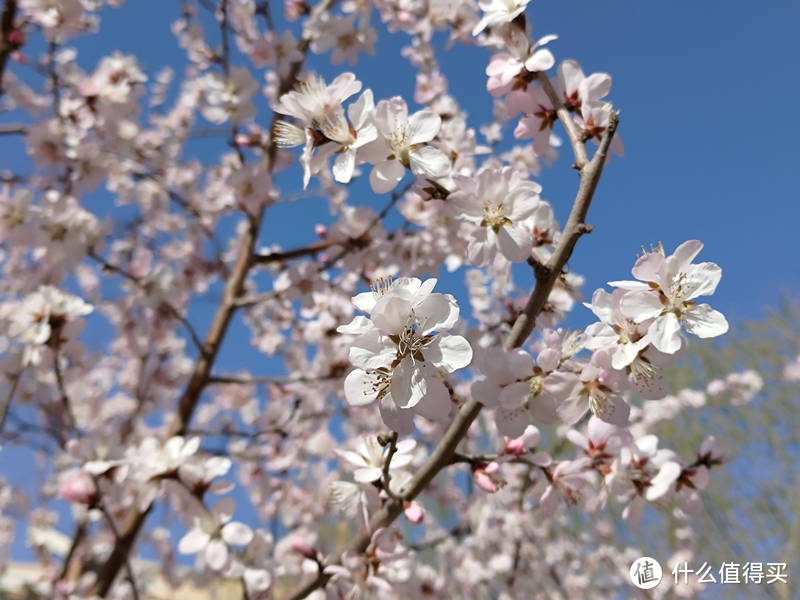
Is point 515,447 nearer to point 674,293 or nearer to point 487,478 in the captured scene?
point 487,478

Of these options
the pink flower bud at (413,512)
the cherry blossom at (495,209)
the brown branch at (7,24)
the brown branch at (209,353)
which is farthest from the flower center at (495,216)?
the brown branch at (7,24)

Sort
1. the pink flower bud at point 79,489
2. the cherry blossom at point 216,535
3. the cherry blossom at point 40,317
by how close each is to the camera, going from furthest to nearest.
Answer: the cherry blossom at point 40,317 → the pink flower bud at point 79,489 → the cherry blossom at point 216,535

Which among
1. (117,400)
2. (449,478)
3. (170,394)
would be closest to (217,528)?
(170,394)

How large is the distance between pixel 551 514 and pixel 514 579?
281 centimetres

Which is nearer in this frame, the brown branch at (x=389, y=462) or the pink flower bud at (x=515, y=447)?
the brown branch at (x=389, y=462)

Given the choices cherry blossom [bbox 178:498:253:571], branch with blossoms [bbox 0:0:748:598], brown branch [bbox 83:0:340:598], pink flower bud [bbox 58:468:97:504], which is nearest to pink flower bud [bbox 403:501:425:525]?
branch with blossoms [bbox 0:0:748:598]

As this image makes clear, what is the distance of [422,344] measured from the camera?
82 centimetres

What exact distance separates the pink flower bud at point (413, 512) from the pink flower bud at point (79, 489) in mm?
1163

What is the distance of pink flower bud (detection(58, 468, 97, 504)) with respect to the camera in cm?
162

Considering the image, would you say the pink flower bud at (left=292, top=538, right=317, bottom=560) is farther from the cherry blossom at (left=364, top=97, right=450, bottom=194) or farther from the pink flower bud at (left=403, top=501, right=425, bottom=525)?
the cherry blossom at (left=364, top=97, right=450, bottom=194)

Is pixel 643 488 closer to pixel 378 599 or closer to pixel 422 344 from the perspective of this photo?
pixel 422 344

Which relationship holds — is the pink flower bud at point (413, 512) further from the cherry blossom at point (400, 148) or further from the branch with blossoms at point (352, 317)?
the cherry blossom at point (400, 148)

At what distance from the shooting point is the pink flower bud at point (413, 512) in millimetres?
1026

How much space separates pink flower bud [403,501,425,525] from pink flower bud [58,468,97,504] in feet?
3.82
